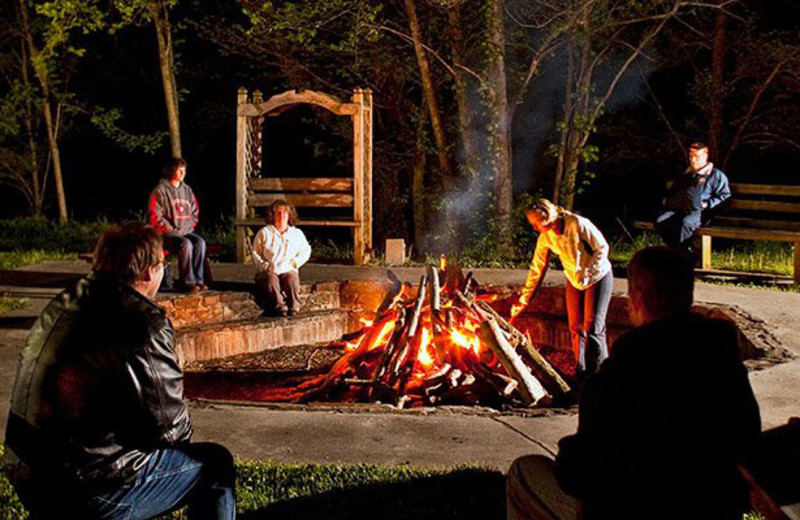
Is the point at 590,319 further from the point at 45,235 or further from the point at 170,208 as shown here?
the point at 45,235

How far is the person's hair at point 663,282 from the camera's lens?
2871mm

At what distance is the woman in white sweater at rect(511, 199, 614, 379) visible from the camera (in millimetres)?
7493

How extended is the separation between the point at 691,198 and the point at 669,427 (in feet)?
31.0

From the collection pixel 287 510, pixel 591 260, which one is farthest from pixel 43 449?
pixel 591 260

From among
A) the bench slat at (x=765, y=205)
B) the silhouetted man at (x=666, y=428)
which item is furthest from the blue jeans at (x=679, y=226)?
the silhouetted man at (x=666, y=428)

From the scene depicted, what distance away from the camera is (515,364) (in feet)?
24.4

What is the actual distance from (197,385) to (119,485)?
527cm

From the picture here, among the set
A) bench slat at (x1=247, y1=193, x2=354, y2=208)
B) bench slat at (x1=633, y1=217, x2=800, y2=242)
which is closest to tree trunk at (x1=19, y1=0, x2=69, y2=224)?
bench slat at (x1=247, y1=193, x2=354, y2=208)

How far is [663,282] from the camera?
2883 millimetres

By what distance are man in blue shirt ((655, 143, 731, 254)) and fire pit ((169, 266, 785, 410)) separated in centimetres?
237

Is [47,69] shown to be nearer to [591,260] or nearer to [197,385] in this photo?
[197,385]

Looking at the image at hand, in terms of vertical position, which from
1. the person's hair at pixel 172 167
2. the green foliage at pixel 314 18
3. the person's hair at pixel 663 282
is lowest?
the person's hair at pixel 663 282

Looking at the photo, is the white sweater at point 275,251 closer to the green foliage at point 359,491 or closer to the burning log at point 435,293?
the burning log at point 435,293

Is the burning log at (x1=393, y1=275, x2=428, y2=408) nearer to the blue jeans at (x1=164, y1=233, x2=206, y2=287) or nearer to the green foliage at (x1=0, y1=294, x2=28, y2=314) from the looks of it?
the blue jeans at (x1=164, y1=233, x2=206, y2=287)
